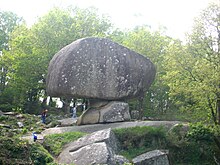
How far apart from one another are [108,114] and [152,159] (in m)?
5.46

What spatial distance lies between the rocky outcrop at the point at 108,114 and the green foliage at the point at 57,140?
112 inches

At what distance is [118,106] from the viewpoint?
19359 millimetres

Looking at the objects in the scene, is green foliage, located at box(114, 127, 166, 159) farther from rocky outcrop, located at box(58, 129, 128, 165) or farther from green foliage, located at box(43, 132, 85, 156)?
green foliage, located at box(43, 132, 85, 156)

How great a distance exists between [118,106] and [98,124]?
63.3 inches

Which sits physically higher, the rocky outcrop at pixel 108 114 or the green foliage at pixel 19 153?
the rocky outcrop at pixel 108 114

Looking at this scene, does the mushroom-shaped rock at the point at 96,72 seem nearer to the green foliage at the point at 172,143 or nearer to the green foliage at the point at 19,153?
the green foliage at the point at 172,143

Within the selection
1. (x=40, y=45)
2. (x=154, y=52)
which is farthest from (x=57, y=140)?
(x=40, y=45)

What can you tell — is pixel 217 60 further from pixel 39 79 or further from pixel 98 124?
pixel 39 79

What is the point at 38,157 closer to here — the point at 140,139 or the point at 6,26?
the point at 140,139

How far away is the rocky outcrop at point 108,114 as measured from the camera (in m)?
19.0

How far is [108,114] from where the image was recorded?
19.0 metres

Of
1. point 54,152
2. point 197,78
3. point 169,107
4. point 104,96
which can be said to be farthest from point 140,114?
point 54,152

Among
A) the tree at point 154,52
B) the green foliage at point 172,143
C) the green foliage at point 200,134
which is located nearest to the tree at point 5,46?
the tree at point 154,52

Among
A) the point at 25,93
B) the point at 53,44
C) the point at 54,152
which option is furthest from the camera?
the point at 25,93
